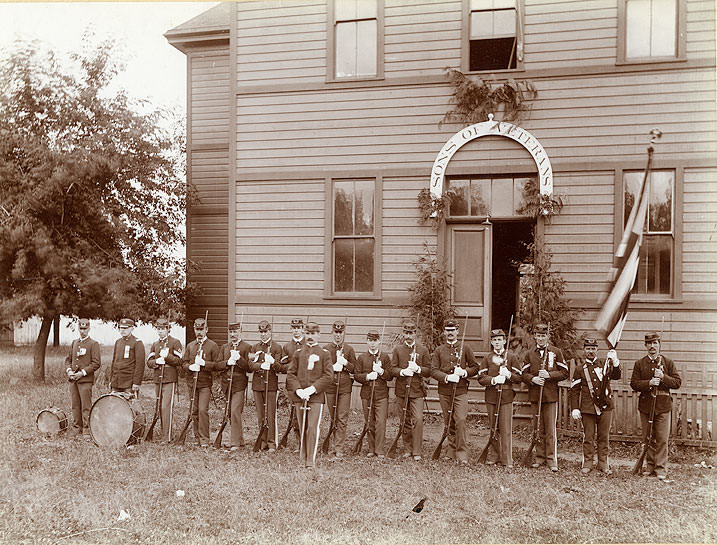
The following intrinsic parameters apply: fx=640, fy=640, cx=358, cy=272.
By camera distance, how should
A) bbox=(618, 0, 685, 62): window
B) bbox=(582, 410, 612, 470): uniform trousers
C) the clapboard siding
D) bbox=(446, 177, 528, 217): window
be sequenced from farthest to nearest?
the clapboard siding → bbox=(446, 177, 528, 217): window → bbox=(618, 0, 685, 62): window → bbox=(582, 410, 612, 470): uniform trousers

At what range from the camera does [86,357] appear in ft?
36.4

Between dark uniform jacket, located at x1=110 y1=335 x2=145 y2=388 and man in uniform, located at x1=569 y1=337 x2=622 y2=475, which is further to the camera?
dark uniform jacket, located at x1=110 y1=335 x2=145 y2=388

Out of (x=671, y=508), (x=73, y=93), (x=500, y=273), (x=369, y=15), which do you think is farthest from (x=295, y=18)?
(x=671, y=508)

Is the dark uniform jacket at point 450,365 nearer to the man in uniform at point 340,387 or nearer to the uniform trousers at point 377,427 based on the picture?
the uniform trousers at point 377,427

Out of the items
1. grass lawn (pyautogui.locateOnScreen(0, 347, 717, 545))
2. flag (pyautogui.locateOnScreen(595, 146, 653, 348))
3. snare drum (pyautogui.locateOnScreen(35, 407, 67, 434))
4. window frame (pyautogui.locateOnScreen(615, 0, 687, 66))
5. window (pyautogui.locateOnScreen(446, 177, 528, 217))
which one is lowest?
grass lawn (pyautogui.locateOnScreen(0, 347, 717, 545))

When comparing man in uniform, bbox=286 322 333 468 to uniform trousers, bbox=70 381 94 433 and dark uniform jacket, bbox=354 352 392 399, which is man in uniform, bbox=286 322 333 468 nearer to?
dark uniform jacket, bbox=354 352 392 399

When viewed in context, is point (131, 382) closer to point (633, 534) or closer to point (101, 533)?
point (101, 533)

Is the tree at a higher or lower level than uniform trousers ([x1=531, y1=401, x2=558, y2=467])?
higher

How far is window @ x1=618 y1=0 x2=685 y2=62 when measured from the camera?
10.9 meters

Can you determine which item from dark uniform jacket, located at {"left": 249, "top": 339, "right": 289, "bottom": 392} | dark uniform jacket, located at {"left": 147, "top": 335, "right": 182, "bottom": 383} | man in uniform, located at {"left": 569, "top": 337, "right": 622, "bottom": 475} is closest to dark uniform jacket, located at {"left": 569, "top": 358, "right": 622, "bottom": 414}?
man in uniform, located at {"left": 569, "top": 337, "right": 622, "bottom": 475}

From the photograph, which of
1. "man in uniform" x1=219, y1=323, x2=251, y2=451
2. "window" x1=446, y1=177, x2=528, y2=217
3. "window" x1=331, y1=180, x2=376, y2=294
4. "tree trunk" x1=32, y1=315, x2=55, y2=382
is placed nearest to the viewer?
"man in uniform" x1=219, y1=323, x2=251, y2=451

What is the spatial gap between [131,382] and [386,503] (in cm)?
553

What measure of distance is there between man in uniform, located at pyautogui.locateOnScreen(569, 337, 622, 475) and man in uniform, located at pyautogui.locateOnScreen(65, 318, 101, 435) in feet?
26.0

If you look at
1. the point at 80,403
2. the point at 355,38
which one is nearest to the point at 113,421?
the point at 80,403
